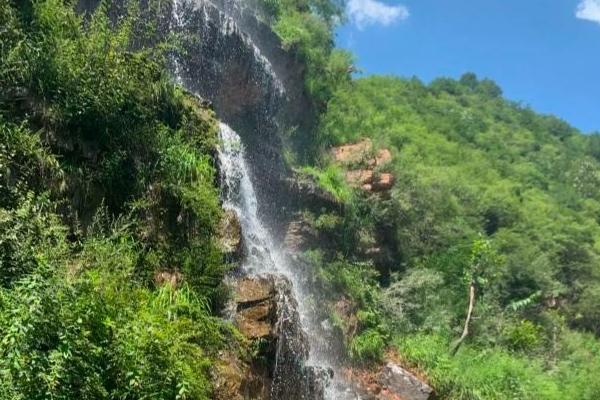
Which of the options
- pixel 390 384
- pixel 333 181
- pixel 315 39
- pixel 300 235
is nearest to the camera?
pixel 390 384

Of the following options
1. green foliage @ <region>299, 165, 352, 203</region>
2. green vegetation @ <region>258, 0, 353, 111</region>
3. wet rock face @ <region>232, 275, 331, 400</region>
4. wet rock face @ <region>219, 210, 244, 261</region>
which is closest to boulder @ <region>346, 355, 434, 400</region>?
wet rock face @ <region>232, 275, 331, 400</region>

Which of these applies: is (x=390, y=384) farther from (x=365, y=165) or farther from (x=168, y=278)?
(x=365, y=165)

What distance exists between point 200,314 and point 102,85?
155 inches

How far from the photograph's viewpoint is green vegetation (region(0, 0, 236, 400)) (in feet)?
21.1

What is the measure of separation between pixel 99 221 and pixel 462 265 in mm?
18434

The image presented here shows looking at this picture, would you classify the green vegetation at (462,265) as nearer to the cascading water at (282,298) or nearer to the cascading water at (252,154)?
the cascading water at (252,154)

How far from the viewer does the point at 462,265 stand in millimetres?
24891

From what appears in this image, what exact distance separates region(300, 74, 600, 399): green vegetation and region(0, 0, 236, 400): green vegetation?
818 centimetres

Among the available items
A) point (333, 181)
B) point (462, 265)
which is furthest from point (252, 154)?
point (462, 265)

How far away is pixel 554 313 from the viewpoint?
30.0 m

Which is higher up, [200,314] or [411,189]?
[411,189]

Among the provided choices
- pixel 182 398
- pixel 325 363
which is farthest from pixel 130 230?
pixel 325 363

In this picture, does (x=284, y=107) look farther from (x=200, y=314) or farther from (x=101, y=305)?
(x=101, y=305)

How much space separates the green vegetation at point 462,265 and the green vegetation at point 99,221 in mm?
8181
